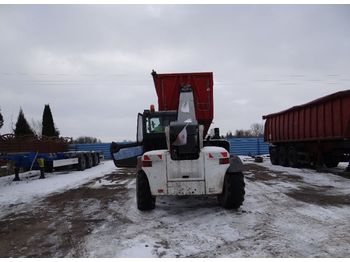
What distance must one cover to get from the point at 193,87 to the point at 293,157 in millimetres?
8755

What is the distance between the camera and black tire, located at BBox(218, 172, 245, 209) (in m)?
6.73

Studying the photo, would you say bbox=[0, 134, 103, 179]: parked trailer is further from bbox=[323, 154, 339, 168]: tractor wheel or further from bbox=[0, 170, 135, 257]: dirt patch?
bbox=[323, 154, 339, 168]: tractor wheel

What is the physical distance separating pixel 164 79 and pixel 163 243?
690cm

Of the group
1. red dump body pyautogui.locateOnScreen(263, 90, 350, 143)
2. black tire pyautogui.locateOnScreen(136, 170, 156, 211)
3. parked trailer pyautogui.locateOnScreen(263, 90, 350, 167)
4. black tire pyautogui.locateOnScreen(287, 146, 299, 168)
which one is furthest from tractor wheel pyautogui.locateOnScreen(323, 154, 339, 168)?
black tire pyautogui.locateOnScreen(136, 170, 156, 211)

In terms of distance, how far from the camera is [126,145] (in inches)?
322

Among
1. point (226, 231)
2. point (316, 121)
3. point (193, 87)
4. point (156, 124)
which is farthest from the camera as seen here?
point (316, 121)

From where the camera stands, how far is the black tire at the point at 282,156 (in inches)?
717

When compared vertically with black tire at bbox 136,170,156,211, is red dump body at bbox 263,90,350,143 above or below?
above

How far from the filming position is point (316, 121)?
14.4 m

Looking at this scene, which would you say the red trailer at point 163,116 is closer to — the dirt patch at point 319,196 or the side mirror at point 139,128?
the side mirror at point 139,128

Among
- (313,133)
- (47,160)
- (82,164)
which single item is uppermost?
(313,133)

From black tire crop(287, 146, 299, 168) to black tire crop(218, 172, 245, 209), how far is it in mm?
10894

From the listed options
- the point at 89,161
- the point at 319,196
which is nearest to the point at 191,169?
the point at 319,196

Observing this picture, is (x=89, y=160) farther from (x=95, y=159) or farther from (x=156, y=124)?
(x=156, y=124)
